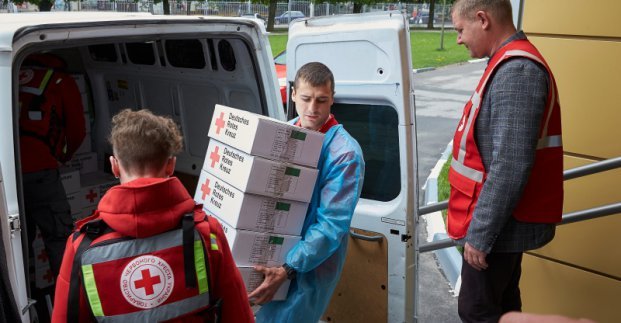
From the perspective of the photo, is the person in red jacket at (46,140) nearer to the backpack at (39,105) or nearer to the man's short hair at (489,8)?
the backpack at (39,105)

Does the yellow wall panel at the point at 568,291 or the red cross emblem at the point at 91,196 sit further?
the red cross emblem at the point at 91,196

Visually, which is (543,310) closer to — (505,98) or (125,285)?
(505,98)

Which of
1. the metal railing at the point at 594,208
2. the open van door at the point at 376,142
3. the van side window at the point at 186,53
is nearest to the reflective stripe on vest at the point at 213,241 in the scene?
the open van door at the point at 376,142

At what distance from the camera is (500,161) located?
261cm

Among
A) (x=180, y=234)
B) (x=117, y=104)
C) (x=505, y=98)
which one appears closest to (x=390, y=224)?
(x=505, y=98)

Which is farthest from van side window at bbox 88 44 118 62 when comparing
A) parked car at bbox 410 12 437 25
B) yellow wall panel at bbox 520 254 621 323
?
parked car at bbox 410 12 437 25

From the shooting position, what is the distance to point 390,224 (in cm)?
303

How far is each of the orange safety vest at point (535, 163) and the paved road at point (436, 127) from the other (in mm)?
1918

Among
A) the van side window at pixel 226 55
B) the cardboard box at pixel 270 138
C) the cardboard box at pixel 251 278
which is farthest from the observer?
the van side window at pixel 226 55

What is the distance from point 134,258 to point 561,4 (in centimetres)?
304

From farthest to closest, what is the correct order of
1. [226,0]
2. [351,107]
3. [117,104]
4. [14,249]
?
1. [226,0]
2. [117,104]
3. [351,107]
4. [14,249]

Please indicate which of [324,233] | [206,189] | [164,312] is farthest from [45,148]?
[164,312]

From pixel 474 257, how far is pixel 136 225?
5.18 ft

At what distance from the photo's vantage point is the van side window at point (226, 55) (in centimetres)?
385
